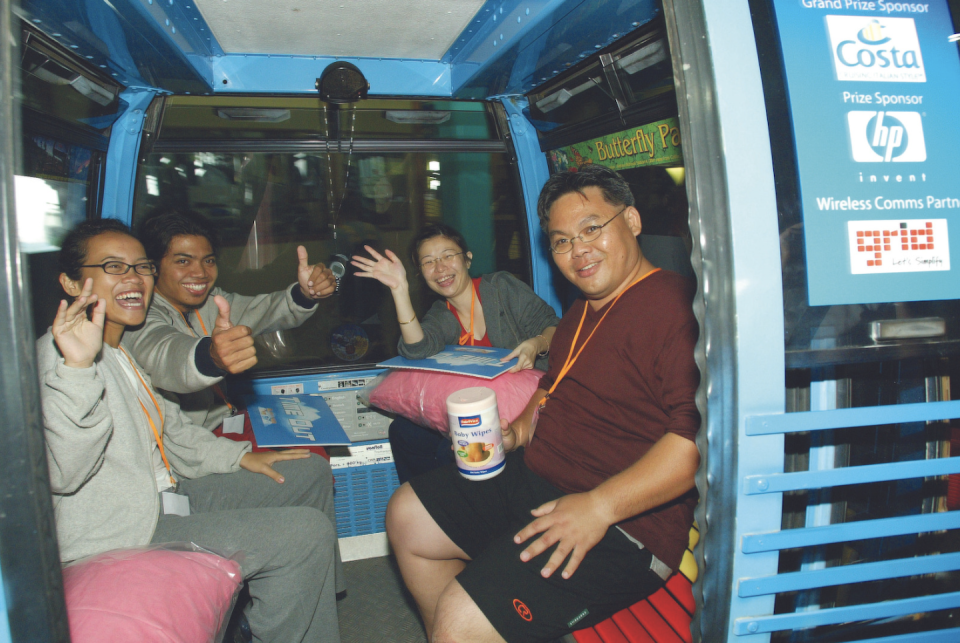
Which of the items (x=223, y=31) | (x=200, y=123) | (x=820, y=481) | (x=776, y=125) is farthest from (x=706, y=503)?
(x=200, y=123)

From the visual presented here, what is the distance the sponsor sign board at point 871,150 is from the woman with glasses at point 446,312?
5.59 ft

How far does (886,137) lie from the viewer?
1.11 meters

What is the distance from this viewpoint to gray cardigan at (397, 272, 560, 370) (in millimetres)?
2889

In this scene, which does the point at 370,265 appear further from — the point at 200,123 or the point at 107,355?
the point at 107,355

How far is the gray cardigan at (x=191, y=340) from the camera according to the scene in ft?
6.77

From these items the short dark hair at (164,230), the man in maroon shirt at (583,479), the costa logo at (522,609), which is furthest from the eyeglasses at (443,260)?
the costa logo at (522,609)

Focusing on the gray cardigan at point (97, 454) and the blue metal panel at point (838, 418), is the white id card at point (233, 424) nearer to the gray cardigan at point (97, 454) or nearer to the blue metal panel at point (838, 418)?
the gray cardigan at point (97, 454)

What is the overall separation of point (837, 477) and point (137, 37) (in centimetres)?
248

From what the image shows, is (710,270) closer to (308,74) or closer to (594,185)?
(594,185)

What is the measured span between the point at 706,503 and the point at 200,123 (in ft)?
9.11

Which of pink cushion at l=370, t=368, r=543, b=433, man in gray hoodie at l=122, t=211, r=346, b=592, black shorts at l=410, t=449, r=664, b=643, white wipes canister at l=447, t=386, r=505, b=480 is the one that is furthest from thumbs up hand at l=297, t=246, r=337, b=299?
black shorts at l=410, t=449, r=664, b=643

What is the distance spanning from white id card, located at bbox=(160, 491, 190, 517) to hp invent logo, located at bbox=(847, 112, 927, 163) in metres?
2.19

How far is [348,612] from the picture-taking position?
256 cm

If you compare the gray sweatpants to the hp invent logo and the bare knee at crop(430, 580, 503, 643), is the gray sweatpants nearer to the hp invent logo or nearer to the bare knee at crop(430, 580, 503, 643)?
the bare knee at crop(430, 580, 503, 643)
